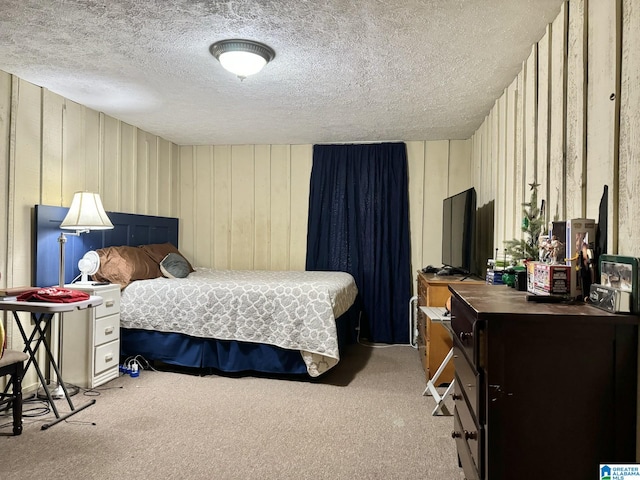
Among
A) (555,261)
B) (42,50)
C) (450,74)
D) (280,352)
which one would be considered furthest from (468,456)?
(42,50)

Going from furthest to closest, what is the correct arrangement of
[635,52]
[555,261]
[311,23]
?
[311,23] < [555,261] < [635,52]

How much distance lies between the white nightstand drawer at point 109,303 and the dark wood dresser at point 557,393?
2966 mm

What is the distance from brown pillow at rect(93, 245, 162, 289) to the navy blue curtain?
1923 millimetres

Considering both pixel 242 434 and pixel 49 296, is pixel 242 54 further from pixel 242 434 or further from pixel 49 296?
pixel 242 434

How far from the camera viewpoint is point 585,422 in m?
→ 1.28

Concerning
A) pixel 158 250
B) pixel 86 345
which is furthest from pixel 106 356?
pixel 158 250

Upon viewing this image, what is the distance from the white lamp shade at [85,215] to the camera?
10.5 feet

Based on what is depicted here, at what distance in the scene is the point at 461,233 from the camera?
364 centimetres

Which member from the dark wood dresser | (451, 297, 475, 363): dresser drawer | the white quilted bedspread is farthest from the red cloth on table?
the dark wood dresser

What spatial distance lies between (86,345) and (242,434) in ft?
5.02

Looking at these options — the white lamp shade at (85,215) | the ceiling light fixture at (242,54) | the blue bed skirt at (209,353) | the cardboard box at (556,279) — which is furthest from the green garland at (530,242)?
the white lamp shade at (85,215)

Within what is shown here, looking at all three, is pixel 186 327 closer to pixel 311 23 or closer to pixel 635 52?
pixel 311 23

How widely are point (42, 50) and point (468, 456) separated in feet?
10.6

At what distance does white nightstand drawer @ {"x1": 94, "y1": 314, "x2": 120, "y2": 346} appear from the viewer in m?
3.24
